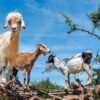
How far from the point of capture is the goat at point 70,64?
752 cm

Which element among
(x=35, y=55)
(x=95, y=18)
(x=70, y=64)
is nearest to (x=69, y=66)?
(x=70, y=64)

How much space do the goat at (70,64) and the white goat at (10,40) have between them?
3.06ft

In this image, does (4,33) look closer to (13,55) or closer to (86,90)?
(13,55)

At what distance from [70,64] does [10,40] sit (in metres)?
1.23

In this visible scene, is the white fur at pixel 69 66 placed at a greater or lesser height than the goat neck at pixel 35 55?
lesser

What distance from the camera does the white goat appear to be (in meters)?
6.63

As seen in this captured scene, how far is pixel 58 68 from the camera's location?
7719mm

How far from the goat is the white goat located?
932 mm

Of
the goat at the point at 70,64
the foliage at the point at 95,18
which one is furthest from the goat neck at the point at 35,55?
the foliage at the point at 95,18

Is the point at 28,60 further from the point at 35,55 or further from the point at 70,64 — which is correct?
the point at 70,64

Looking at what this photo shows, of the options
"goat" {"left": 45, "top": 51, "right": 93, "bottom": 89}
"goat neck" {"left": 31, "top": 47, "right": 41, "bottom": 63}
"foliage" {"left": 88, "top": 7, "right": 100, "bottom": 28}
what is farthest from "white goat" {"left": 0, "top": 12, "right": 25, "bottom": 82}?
"foliage" {"left": 88, "top": 7, "right": 100, "bottom": 28}

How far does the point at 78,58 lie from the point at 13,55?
1249 mm

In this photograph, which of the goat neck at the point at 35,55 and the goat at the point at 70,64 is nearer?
the goat at the point at 70,64

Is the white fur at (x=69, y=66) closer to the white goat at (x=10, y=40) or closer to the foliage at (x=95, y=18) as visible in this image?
the white goat at (x=10, y=40)
